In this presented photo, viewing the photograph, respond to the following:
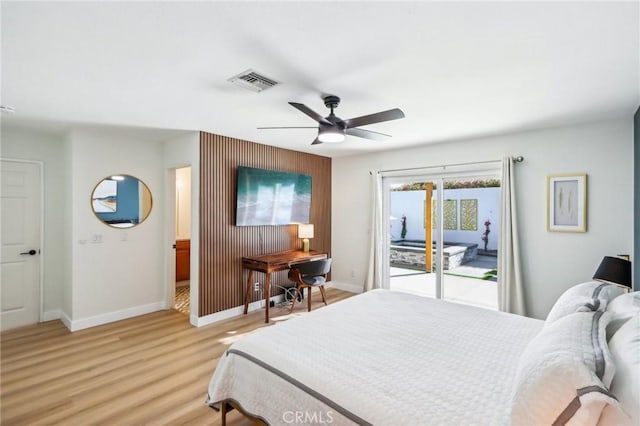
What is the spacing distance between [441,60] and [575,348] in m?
Answer: 1.74

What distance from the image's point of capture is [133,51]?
74.7 inches

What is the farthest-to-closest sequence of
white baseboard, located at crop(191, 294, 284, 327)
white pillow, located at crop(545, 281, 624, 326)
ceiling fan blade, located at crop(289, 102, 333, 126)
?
1. white baseboard, located at crop(191, 294, 284, 327)
2. ceiling fan blade, located at crop(289, 102, 333, 126)
3. white pillow, located at crop(545, 281, 624, 326)

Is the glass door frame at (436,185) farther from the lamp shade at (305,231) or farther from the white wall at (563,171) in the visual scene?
the lamp shade at (305,231)

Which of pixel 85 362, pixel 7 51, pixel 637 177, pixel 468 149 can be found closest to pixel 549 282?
pixel 637 177

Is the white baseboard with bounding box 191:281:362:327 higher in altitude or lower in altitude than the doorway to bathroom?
lower

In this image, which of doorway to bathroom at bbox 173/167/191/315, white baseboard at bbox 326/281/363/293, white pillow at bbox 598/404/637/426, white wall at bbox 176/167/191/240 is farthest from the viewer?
white wall at bbox 176/167/191/240

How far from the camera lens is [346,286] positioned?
5.58m

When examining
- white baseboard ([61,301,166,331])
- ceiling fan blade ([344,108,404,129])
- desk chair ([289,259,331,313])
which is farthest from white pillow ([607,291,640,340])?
white baseboard ([61,301,166,331])

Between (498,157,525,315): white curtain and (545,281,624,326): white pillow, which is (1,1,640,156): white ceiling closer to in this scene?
(498,157,525,315): white curtain

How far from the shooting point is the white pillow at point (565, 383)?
1.03 meters

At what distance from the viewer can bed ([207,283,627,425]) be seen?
4.15 ft

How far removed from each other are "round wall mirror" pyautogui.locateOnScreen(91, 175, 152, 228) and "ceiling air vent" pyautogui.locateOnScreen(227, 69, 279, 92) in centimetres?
280

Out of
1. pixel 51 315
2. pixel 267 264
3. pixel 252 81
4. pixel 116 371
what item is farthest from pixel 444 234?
pixel 51 315

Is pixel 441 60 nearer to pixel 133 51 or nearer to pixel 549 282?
pixel 133 51
